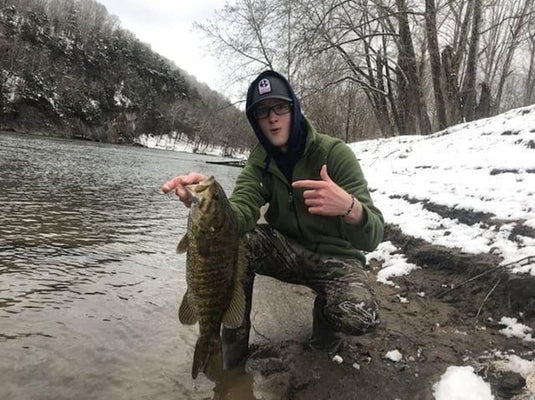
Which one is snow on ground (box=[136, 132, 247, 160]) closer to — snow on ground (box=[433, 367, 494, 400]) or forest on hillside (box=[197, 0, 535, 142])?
forest on hillside (box=[197, 0, 535, 142])

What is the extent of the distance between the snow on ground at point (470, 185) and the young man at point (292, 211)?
1.71 metres

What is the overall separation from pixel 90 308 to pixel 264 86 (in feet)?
7.84

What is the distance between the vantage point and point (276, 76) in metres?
3.12

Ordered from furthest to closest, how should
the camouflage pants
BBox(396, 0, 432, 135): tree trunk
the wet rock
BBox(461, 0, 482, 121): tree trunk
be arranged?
BBox(396, 0, 432, 135): tree trunk → BBox(461, 0, 482, 121): tree trunk → the wet rock → the camouflage pants

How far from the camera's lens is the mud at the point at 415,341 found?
2.57 metres

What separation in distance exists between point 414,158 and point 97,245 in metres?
7.40

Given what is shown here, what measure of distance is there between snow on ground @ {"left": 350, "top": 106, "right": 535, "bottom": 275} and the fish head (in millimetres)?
2747

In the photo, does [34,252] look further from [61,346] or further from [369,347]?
[369,347]

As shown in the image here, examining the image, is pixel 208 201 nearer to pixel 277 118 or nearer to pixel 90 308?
pixel 277 118

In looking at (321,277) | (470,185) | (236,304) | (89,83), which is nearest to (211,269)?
(236,304)

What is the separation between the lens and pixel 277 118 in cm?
309

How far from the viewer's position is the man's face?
121 inches

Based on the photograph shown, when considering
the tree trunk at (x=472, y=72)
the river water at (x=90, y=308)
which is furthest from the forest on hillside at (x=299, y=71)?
the river water at (x=90, y=308)

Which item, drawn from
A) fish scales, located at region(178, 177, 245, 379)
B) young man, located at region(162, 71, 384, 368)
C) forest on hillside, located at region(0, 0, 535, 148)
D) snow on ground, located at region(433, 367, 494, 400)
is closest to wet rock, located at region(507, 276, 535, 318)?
snow on ground, located at region(433, 367, 494, 400)
